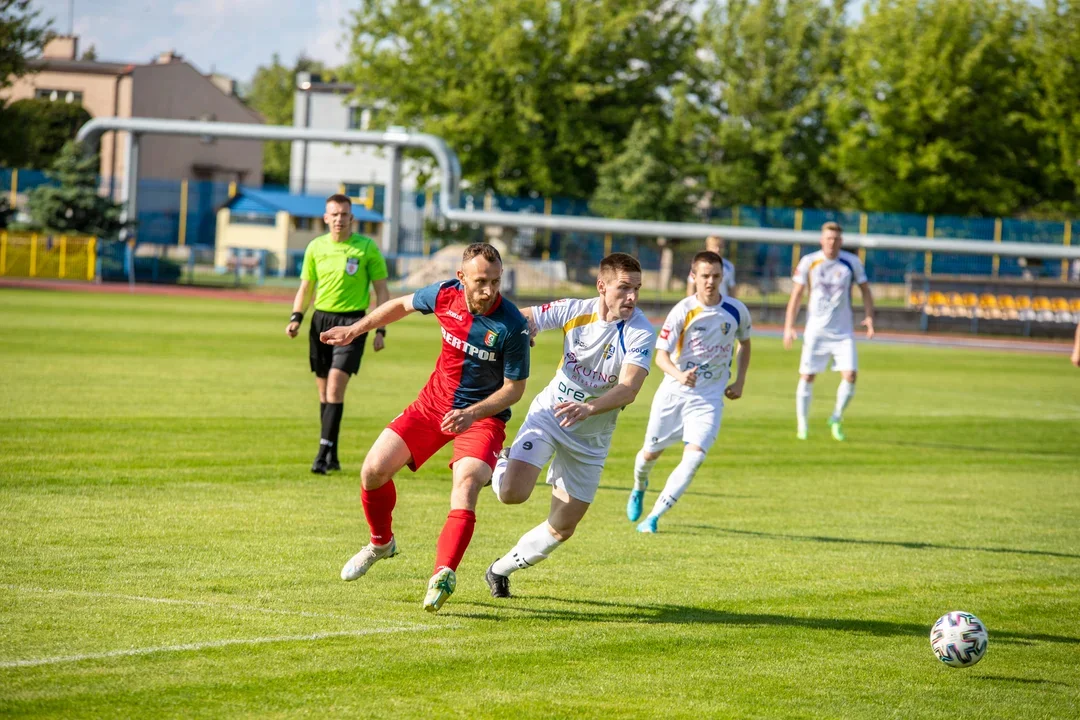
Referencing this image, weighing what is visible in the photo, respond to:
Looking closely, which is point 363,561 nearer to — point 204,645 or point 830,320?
point 204,645

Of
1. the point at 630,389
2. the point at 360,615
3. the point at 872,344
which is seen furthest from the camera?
the point at 872,344

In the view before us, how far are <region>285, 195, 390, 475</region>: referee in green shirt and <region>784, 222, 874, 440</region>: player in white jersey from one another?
6.15 meters

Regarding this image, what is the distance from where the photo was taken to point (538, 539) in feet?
23.5

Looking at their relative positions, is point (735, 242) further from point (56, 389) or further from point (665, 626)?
point (665, 626)

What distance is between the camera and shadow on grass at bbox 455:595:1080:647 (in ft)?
22.5

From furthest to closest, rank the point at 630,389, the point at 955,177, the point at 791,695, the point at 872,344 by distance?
the point at 955,177 → the point at 872,344 → the point at 630,389 → the point at 791,695

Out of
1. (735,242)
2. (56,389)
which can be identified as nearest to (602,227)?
(735,242)

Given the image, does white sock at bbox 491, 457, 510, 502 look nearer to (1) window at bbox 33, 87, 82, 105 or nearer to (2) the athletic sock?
(2) the athletic sock

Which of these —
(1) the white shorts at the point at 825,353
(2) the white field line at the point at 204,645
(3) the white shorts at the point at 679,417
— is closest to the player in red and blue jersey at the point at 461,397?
(2) the white field line at the point at 204,645

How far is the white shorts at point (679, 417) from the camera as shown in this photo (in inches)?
382

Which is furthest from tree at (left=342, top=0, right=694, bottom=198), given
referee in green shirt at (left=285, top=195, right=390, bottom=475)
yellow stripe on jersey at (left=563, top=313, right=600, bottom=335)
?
yellow stripe on jersey at (left=563, top=313, right=600, bottom=335)

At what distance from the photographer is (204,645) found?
5.75 metres

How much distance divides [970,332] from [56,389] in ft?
106

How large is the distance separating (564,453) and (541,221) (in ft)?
124
